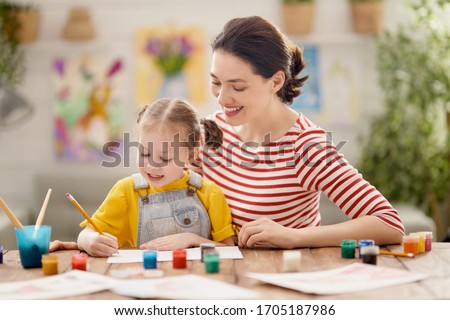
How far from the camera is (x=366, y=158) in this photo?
434 centimetres

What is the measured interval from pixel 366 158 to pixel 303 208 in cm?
222

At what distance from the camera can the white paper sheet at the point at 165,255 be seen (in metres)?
1.73

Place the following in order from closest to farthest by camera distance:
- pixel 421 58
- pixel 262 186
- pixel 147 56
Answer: pixel 262 186, pixel 421 58, pixel 147 56

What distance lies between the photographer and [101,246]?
1784 millimetres

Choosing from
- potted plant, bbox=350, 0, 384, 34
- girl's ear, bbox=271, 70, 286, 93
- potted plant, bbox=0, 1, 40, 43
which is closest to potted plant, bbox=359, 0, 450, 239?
potted plant, bbox=350, 0, 384, 34

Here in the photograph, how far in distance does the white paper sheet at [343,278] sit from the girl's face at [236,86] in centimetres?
65

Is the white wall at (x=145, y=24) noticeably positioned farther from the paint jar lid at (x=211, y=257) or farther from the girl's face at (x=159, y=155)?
the paint jar lid at (x=211, y=257)

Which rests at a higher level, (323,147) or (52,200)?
(323,147)

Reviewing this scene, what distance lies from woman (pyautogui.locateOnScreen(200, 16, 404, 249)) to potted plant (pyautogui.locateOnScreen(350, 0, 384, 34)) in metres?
2.31

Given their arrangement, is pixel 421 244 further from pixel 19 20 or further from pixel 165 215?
pixel 19 20

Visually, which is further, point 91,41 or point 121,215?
point 91,41

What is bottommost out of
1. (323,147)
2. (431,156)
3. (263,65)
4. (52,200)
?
(52,200)

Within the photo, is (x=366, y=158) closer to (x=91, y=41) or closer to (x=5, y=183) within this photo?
(x=91, y=41)
